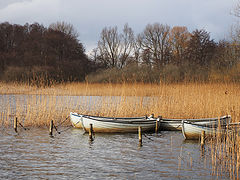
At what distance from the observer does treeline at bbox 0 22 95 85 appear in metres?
36.3

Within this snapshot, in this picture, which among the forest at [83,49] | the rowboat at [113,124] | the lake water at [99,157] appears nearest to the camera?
the lake water at [99,157]

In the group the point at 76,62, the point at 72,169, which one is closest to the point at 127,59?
the point at 76,62

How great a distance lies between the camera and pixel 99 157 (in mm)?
8180

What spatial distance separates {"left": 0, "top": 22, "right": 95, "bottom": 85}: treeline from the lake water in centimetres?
2414

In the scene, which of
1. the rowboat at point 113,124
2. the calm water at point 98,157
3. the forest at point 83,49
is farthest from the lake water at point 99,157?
the forest at point 83,49

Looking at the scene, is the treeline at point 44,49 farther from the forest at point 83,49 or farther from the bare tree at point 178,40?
the bare tree at point 178,40

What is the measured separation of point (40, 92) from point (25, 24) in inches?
1353

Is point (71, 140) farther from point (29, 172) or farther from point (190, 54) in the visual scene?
point (190, 54)

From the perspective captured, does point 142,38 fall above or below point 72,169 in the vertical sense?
above

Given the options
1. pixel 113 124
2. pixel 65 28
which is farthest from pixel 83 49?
pixel 113 124

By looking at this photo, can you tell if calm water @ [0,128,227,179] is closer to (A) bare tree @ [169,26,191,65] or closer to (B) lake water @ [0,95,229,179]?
(B) lake water @ [0,95,229,179]

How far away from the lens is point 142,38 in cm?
3947

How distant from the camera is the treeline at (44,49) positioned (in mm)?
36312

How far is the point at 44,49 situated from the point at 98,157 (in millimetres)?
31267
